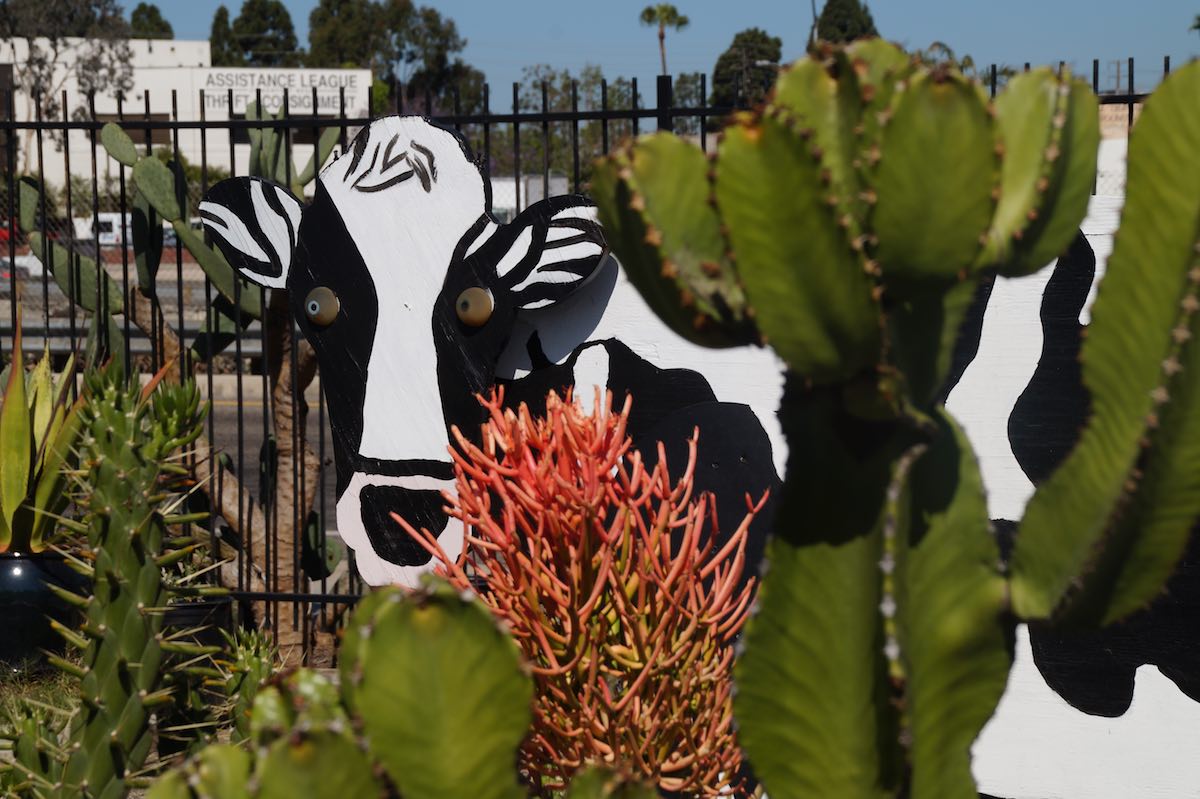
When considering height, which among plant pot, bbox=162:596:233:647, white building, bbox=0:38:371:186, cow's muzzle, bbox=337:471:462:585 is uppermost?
white building, bbox=0:38:371:186

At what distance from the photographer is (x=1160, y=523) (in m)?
1.98

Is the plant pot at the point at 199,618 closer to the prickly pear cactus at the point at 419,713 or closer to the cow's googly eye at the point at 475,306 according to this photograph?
the cow's googly eye at the point at 475,306

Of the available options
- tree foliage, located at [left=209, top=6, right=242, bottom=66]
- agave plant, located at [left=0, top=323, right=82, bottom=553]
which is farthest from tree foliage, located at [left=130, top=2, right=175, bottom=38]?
agave plant, located at [left=0, top=323, right=82, bottom=553]

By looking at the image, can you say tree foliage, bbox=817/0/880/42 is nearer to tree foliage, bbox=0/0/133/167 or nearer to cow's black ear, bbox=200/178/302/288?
tree foliage, bbox=0/0/133/167

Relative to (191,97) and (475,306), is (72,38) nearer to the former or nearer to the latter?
(191,97)

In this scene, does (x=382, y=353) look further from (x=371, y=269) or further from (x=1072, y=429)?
(x=1072, y=429)

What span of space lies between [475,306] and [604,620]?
175cm

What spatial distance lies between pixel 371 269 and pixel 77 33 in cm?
4057

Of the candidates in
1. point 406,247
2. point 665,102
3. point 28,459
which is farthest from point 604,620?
point 28,459

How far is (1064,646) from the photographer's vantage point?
4449 mm

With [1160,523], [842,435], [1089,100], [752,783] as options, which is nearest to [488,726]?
[842,435]

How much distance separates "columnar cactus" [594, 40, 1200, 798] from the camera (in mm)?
1917

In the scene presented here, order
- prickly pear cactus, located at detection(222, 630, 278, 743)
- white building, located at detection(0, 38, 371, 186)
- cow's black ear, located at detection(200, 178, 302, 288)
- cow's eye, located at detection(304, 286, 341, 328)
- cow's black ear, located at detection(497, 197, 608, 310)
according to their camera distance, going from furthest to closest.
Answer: white building, located at detection(0, 38, 371, 186) → cow's black ear, located at detection(200, 178, 302, 288) → cow's eye, located at detection(304, 286, 341, 328) → cow's black ear, located at detection(497, 197, 608, 310) → prickly pear cactus, located at detection(222, 630, 278, 743)

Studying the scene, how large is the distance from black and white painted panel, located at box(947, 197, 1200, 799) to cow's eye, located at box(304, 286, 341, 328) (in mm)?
2377
